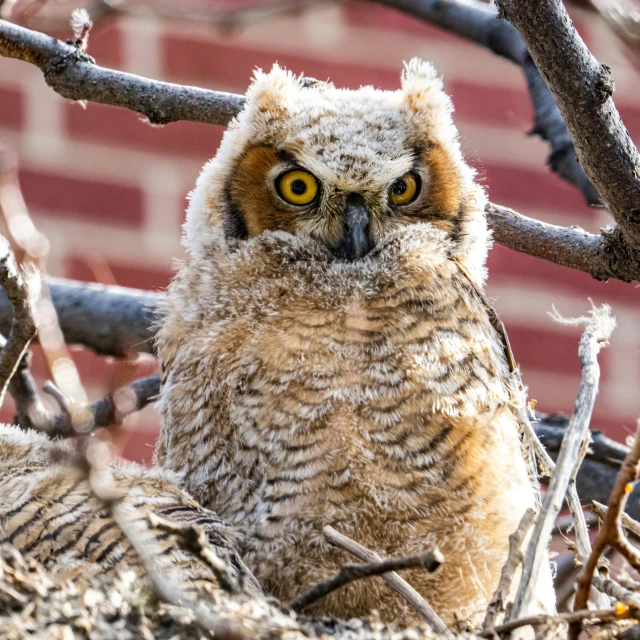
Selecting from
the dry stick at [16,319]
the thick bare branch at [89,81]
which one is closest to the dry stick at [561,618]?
the dry stick at [16,319]

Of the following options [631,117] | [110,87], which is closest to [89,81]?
[110,87]

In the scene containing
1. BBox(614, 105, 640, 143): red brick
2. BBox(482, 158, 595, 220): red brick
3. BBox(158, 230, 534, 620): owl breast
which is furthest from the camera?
BBox(614, 105, 640, 143): red brick

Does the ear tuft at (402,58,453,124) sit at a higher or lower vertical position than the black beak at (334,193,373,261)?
higher

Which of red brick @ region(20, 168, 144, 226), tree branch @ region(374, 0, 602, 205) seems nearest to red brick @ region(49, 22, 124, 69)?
red brick @ region(20, 168, 144, 226)

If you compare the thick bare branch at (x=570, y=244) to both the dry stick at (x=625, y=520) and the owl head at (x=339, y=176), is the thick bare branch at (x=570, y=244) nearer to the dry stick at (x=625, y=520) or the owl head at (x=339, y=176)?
the owl head at (x=339, y=176)

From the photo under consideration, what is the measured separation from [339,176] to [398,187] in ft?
0.36

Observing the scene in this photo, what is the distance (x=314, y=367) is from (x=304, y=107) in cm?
61

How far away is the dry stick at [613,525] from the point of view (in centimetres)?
129

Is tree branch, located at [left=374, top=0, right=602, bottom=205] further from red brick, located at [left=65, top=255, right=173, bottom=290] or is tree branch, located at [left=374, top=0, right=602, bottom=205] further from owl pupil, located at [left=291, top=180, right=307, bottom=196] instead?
red brick, located at [left=65, top=255, right=173, bottom=290]

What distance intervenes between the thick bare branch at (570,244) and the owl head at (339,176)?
2.7 inches

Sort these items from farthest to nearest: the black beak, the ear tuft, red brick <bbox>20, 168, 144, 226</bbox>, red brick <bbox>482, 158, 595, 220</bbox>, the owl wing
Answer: red brick <bbox>482, 158, 595, 220</bbox> → red brick <bbox>20, 168, 144, 226</bbox> → the ear tuft → the black beak → the owl wing

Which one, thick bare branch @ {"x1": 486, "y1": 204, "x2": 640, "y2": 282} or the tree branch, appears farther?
the tree branch

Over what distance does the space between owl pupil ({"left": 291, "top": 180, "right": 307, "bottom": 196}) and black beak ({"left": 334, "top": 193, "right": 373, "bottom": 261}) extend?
0.27 ft

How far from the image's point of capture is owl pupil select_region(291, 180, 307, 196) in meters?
2.08
